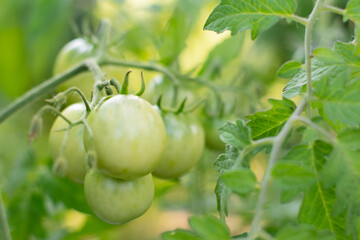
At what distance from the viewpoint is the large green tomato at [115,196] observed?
0.57 metres

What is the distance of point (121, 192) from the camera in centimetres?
57

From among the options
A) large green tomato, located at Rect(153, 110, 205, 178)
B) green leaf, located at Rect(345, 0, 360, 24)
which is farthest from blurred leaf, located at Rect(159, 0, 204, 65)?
green leaf, located at Rect(345, 0, 360, 24)

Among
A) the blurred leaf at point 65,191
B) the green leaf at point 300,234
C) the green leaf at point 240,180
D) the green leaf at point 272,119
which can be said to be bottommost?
the blurred leaf at point 65,191

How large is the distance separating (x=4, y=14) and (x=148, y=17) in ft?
1.42

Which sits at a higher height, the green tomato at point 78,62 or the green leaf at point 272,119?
the green tomato at point 78,62

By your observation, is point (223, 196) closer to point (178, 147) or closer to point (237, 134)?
point (237, 134)

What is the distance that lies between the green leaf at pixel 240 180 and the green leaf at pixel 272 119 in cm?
11

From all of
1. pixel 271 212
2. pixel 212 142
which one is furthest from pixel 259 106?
pixel 271 212

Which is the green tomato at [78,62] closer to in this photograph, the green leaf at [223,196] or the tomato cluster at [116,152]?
the tomato cluster at [116,152]

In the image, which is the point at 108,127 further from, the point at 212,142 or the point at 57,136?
the point at 212,142

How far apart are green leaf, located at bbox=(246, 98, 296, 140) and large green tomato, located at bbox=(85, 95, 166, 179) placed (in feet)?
0.36

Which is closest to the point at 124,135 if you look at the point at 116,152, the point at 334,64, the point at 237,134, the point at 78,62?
the point at 116,152

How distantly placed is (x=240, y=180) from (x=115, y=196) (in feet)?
0.64

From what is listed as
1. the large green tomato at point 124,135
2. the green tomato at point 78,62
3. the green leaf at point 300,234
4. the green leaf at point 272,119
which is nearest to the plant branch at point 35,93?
the green tomato at point 78,62
